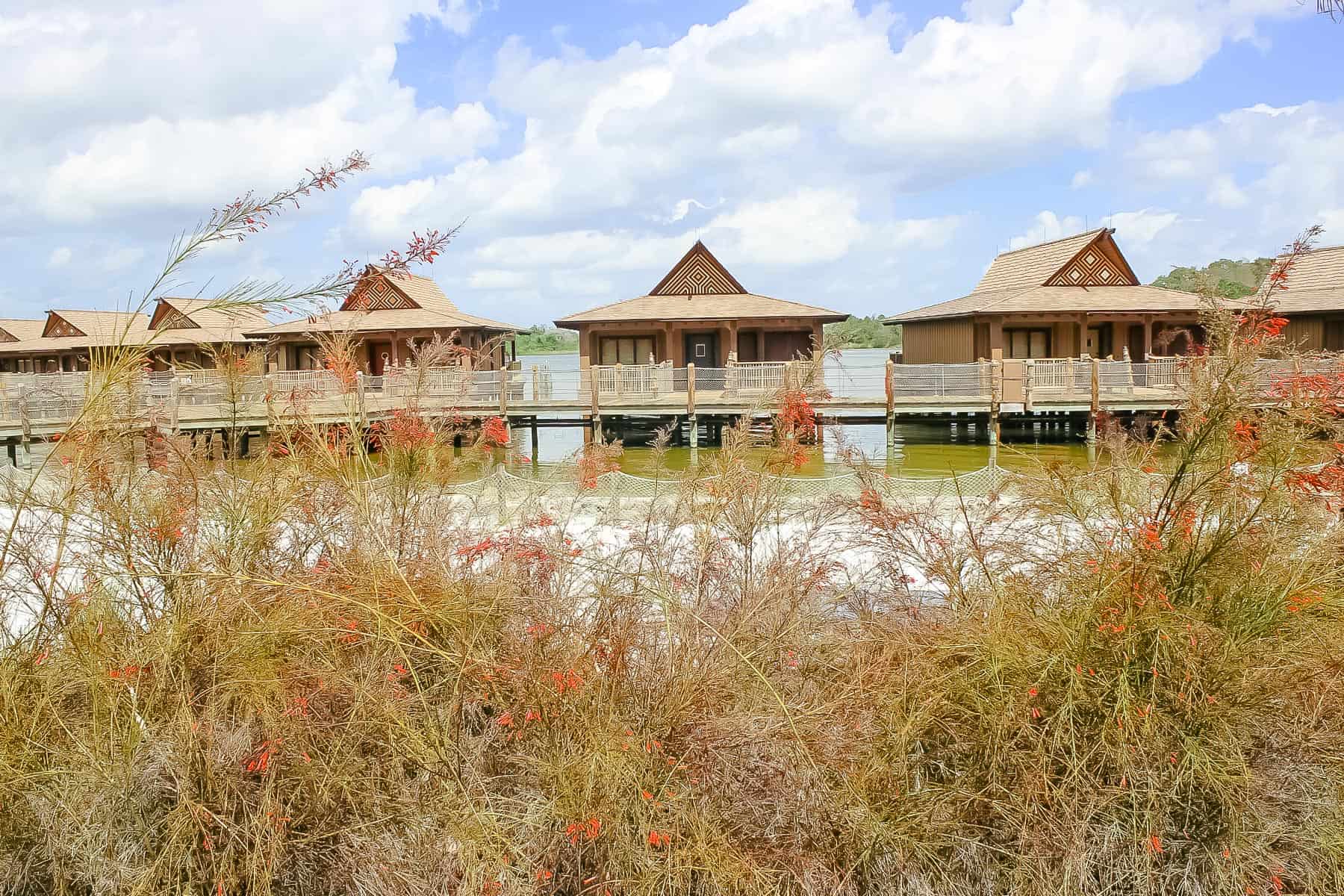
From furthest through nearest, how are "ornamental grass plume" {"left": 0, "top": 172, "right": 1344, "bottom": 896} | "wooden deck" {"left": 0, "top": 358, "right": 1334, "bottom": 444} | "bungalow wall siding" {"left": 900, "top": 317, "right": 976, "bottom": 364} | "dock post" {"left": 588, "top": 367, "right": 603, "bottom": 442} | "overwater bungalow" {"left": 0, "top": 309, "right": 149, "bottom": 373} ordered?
"overwater bungalow" {"left": 0, "top": 309, "right": 149, "bottom": 373}
"bungalow wall siding" {"left": 900, "top": 317, "right": 976, "bottom": 364}
"dock post" {"left": 588, "top": 367, "right": 603, "bottom": 442}
"wooden deck" {"left": 0, "top": 358, "right": 1334, "bottom": 444}
"ornamental grass plume" {"left": 0, "top": 172, "right": 1344, "bottom": 896}

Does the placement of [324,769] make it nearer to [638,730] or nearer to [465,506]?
[638,730]

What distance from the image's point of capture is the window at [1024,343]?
3322cm

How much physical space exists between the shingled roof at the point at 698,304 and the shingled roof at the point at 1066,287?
5.49 meters

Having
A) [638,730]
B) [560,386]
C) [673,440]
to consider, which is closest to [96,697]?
[638,730]

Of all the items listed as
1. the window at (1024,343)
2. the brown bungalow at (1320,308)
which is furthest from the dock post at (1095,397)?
the brown bungalow at (1320,308)

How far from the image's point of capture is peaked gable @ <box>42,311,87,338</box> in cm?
4581

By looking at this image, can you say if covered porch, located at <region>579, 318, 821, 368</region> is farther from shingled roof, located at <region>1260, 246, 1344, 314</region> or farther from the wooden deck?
shingled roof, located at <region>1260, 246, 1344, 314</region>

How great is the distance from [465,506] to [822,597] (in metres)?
2.89

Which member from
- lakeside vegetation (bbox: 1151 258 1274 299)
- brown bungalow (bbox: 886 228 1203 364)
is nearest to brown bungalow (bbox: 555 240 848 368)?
brown bungalow (bbox: 886 228 1203 364)

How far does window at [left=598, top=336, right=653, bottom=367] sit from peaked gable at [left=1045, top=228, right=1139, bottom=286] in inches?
553

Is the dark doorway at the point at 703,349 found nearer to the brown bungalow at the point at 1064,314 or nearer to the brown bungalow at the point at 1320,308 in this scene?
the brown bungalow at the point at 1064,314

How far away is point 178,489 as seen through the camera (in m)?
5.53

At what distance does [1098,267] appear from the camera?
35.4 meters

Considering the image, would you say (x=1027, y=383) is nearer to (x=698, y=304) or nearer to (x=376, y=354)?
(x=698, y=304)
